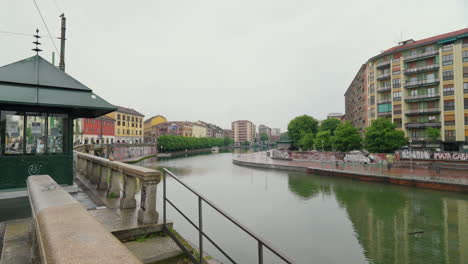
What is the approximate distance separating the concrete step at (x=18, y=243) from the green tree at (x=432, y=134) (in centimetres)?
5072

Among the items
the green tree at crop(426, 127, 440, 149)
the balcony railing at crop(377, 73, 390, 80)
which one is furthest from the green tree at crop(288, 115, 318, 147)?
the green tree at crop(426, 127, 440, 149)

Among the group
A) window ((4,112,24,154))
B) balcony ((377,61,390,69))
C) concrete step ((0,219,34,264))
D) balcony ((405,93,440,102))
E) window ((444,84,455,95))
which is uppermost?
balcony ((377,61,390,69))

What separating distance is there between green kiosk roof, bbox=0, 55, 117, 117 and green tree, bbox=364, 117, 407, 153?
38133mm

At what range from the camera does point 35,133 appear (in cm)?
641

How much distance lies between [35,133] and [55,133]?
437 mm

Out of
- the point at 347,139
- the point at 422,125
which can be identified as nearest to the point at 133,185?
the point at 347,139

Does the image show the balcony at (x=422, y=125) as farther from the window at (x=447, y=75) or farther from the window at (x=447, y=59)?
the window at (x=447, y=59)

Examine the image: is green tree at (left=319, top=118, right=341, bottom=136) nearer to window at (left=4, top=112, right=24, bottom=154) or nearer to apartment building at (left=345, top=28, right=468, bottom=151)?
apartment building at (left=345, top=28, right=468, bottom=151)

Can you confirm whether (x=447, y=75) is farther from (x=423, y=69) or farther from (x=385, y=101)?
(x=385, y=101)

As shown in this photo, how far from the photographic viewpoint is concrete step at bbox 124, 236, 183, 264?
327 centimetres

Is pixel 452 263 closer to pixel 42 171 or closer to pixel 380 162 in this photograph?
pixel 42 171

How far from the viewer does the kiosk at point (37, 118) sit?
5926 millimetres

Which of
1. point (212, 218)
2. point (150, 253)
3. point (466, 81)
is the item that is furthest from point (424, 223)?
point (466, 81)

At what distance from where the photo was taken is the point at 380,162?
1233 inches
